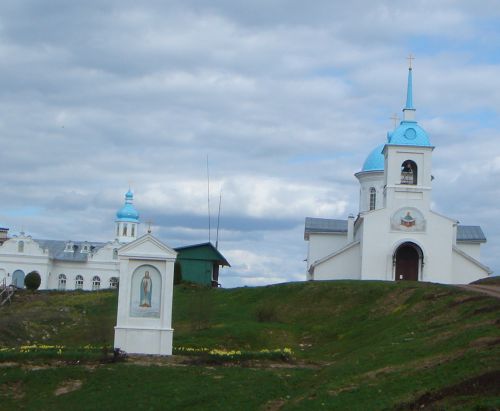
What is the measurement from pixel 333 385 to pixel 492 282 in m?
26.1

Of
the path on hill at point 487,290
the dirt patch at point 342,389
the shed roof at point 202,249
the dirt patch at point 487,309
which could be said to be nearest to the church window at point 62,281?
the shed roof at point 202,249

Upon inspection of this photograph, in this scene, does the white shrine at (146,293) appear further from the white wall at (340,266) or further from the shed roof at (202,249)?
the shed roof at (202,249)

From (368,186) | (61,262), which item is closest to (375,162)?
(368,186)

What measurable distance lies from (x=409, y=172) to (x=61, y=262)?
4873 cm

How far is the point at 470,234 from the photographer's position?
6159 cm

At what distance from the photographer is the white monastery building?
89.6 m

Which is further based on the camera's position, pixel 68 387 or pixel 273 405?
pixel 68 387

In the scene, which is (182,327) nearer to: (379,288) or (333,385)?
(379,288)

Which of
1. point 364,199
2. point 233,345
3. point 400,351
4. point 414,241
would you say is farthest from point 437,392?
point 364,199

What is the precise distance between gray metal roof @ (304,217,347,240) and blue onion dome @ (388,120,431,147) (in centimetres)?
1139

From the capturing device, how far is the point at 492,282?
146 feet

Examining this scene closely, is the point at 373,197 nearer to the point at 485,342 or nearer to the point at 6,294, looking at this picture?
the point at 6,294

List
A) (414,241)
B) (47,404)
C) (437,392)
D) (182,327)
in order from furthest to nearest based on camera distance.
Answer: (414,241), (182,327), (47,404), (437,392)

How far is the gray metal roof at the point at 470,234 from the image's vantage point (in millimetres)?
60631
